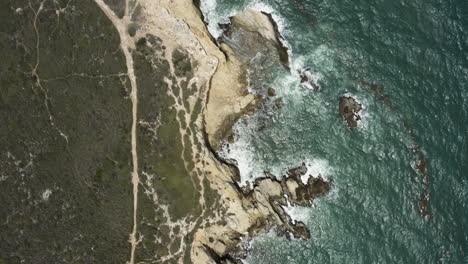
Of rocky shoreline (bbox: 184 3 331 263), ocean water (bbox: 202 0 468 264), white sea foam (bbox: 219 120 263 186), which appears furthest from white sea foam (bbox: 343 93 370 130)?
white sea foam (bbox: 219 120 263 186)

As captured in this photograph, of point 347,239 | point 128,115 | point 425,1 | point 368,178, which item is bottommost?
point 128,115

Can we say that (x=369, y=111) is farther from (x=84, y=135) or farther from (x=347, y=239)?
(x=84, y=135)

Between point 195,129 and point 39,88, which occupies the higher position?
point 195,129

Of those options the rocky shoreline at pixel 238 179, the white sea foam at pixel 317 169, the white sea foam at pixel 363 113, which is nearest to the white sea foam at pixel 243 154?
the rocky shoreline at pixel 238 179

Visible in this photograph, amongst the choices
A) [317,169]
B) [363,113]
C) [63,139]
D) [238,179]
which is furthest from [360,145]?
[63,139]

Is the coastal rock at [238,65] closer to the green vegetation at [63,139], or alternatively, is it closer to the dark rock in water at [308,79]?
the dark rock in water at [308,79]

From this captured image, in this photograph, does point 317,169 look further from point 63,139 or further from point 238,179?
point 63,139

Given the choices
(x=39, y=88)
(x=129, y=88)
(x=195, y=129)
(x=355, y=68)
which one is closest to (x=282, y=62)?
(x=355, y=68)
